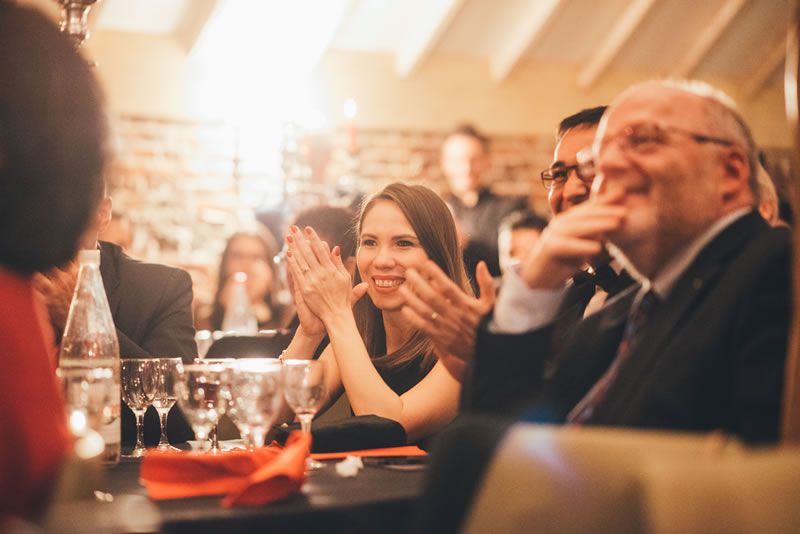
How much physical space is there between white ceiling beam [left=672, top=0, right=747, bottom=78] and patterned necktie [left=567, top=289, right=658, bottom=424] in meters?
7.17

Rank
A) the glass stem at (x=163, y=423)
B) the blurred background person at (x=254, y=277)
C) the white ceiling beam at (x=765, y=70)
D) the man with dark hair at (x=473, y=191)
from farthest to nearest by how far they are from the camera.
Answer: the white ceiling beam at (x=765, y=70) → the man with dark hair at (x=473, y=191) → the blurred background person at (x=254, y=277) → the glass stem at (x=163, y=423)

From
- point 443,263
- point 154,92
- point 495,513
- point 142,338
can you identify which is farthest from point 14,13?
point 154,92

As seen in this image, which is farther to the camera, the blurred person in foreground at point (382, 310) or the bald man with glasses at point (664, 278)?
the blurred person in foreground at point (382, 310)

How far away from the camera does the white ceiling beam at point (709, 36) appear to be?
8.41m

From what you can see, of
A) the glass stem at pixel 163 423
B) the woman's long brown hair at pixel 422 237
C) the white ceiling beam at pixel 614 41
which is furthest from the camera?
the white ceiling beam at pixel 614 41

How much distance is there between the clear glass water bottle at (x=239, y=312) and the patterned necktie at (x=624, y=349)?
3707 mm

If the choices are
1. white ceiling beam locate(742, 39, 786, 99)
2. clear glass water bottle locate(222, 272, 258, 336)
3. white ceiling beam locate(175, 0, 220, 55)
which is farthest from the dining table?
white ceiling beam locate(742, 39, 786, 99)

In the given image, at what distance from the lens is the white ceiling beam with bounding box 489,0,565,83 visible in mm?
7859

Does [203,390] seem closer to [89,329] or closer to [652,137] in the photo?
[89,329]

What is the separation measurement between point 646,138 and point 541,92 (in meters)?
7.40

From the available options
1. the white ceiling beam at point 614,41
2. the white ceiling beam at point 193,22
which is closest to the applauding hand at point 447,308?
the white ceiling beam at point 193,22

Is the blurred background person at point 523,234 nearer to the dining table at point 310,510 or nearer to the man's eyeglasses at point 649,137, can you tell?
the man's eyeglasses at point 649,137

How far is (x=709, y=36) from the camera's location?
8.58 metres

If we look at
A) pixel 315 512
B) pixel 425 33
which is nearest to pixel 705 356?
pixel 315 512
